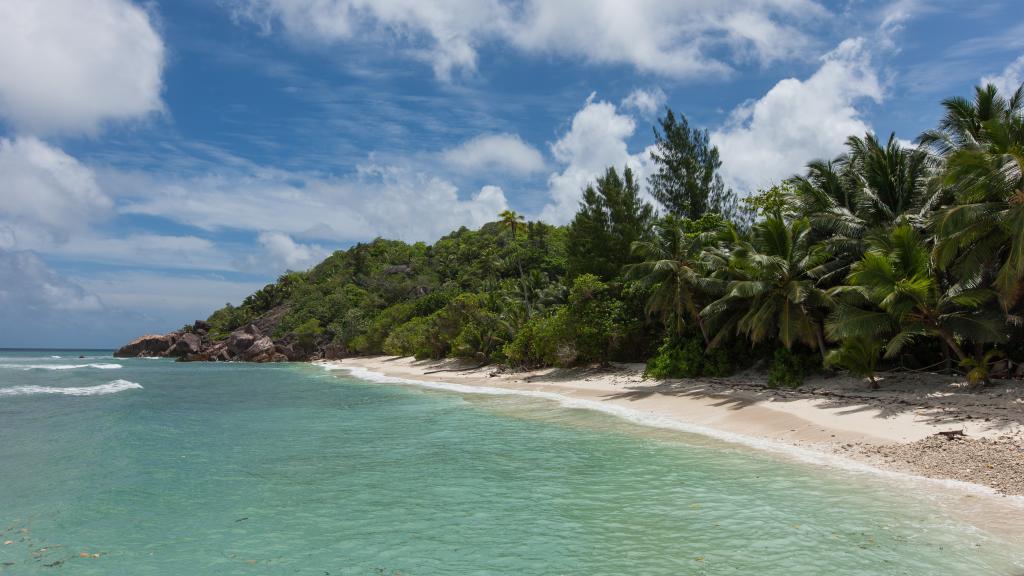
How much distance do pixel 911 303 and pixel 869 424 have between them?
3984 mm

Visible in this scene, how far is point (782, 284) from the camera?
67.9ft

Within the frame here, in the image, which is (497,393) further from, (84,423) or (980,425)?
(980,425)

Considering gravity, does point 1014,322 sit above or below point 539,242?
below

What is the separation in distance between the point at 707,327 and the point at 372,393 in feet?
57.1

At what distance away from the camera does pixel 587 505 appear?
973cm

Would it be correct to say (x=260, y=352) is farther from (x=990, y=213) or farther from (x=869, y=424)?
(x=990, y=213)

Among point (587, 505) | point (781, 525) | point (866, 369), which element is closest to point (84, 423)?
point (587, 505)

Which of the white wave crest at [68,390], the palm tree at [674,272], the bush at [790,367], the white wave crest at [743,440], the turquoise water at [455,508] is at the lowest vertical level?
the turquoise water at [455,508]

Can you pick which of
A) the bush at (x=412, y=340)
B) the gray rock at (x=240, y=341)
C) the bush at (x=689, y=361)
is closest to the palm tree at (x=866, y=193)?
the bush at (x=689, y=361)

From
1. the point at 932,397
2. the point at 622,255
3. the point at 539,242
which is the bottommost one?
the point at 932,397

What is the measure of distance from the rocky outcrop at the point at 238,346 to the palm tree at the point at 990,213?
67542 mm

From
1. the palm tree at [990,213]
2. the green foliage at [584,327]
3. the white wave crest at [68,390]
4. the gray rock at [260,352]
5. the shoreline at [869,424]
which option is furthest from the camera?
the gray rock at [260,352]

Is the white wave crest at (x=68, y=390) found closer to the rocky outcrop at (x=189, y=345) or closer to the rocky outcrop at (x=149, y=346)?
the rocky outcrop at (x=189, y=345)

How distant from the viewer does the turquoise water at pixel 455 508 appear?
7410 mm
